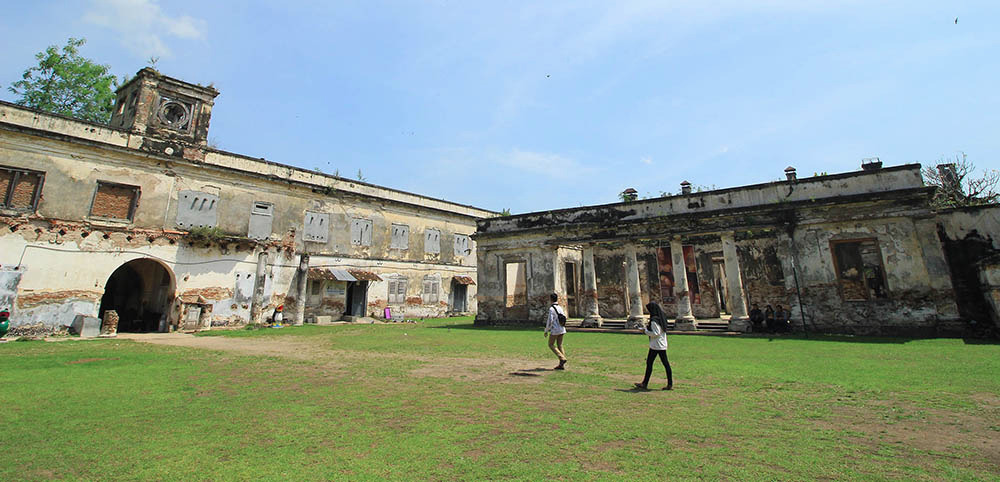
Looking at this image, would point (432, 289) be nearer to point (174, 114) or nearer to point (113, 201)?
point (113, 201)

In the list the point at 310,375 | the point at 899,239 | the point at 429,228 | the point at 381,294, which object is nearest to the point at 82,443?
the point at 310,375

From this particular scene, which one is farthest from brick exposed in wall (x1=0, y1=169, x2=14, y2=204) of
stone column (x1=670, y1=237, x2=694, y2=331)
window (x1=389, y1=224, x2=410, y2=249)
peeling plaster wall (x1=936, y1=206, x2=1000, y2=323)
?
peeling plaster wall (x1=936, y1=206, x2=1000, y2=323)

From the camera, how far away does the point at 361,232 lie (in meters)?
22.7

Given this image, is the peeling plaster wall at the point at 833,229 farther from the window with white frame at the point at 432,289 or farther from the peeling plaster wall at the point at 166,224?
the peeling plaster wall at the point at 166,224

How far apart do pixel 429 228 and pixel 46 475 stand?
22.8m

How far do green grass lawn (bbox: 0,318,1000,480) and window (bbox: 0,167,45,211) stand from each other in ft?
30.8

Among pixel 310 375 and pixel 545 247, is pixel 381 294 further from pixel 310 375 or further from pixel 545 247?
pixel 310 375

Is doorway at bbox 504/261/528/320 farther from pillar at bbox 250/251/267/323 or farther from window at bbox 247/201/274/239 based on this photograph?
window at bbox 247/201/274/239

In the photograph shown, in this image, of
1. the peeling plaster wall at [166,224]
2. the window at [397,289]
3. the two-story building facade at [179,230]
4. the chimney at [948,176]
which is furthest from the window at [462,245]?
the chimney at [948,176]

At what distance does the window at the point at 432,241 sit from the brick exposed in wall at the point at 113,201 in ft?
43.9

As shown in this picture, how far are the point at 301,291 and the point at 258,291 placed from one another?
75.9 inches

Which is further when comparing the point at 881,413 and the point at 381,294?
the point at 381,294

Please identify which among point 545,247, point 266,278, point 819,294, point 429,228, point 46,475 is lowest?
point 46,475

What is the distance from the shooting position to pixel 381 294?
894 inches
